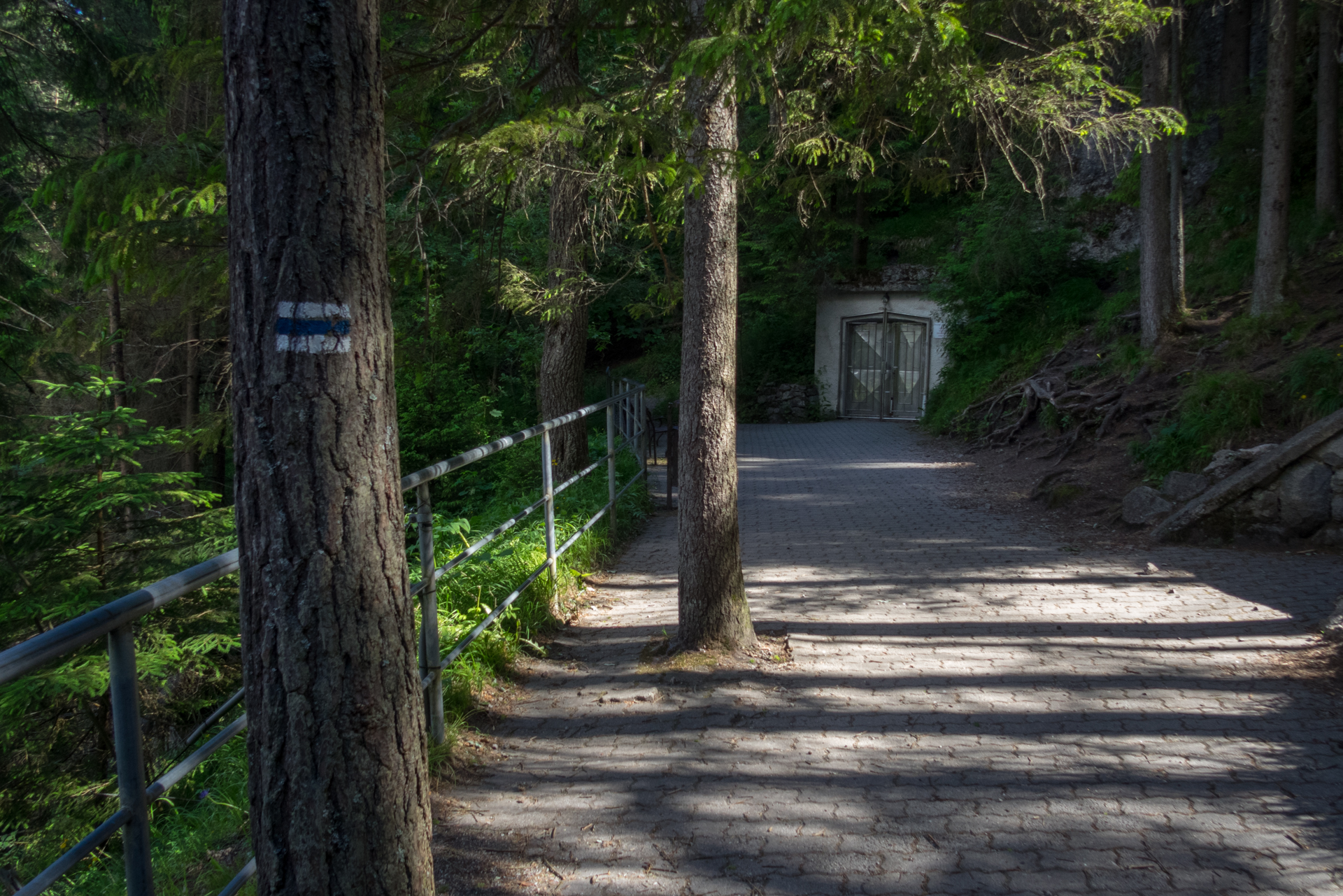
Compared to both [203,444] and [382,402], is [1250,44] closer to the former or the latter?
[203,444]

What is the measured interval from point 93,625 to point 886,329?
71.3ft

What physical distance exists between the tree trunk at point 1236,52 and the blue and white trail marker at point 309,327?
1879cm

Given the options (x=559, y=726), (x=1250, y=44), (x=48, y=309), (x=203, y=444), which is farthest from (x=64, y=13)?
(x=1250, y=44)

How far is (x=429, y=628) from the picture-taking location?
13.1 feet

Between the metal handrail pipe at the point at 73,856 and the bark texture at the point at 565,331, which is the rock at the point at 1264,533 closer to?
the bark texture at the point at 565,331

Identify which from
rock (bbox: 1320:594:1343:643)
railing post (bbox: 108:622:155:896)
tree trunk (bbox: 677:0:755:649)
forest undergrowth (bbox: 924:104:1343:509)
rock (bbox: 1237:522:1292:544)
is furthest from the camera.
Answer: forest undergrowth (bbox: 924:104:1343:509)

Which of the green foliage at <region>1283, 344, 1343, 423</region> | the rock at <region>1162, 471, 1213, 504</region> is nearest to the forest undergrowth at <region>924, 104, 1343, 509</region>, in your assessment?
the green foliage at <region>1283, 344, 1343, 423</region>

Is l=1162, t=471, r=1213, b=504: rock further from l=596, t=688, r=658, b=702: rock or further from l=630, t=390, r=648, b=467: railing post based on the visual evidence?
l=596, t=688, r=658, b=702: rock

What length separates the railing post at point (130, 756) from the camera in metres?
1.94

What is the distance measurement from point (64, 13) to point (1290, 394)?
1359 centimetres

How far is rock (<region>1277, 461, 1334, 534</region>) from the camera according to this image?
750 centimetres

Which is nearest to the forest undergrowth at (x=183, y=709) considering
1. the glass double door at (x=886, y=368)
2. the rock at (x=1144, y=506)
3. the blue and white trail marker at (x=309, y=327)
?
Result: the blue and white trail marker at (x=309, y=327)

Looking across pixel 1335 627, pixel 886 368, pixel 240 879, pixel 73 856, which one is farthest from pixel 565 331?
pixel 886 368

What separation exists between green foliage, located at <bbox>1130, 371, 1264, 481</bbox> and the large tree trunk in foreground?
31.0ft
